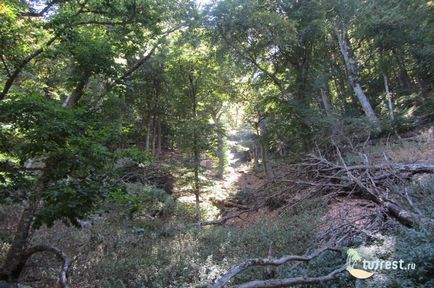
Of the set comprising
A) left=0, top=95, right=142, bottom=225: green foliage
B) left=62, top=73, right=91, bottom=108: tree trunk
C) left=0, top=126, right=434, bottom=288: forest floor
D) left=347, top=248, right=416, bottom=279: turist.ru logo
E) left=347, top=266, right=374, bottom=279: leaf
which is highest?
left=62, top=73, right=91, bottom=108: tree trunk

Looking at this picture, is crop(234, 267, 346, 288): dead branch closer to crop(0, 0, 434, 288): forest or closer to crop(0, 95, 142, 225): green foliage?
crop(0, 0, 434, 288): forest

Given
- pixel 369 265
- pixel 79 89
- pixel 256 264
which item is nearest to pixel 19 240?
pixel 79 89

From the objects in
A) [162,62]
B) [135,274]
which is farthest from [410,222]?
[162,62]

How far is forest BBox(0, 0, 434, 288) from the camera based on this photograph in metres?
5.13

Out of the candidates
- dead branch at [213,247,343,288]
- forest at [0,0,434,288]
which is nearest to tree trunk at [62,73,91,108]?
forest at [0,0,434,288]

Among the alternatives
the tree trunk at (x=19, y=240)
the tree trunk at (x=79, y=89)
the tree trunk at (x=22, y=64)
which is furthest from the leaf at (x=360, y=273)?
the tree trunk at (x=22, y=64)

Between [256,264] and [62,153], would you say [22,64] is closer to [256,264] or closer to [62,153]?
[62,153]

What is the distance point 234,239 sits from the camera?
24.9 feet

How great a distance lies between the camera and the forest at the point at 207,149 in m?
5.13

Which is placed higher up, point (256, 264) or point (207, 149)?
point (207, 149)

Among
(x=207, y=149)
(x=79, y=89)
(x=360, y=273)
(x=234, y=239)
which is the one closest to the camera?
(x=360, y=273)

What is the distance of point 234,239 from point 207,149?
20.4 feet

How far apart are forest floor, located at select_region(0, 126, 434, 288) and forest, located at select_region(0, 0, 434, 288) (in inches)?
1.6

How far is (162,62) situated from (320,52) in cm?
792
